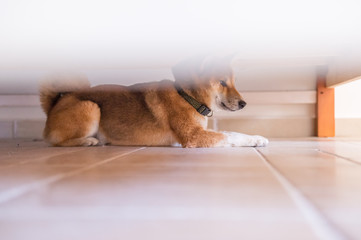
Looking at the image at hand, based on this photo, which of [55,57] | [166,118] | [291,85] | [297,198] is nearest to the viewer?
[297,198]

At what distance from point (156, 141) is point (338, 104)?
1.55 metres

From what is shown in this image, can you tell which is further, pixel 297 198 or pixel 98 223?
pixel 297 198

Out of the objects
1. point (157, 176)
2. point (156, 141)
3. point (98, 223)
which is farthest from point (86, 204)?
point (156, 141)

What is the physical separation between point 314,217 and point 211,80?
133 centimetres

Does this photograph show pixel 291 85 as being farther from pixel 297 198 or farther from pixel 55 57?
pixel 297 198

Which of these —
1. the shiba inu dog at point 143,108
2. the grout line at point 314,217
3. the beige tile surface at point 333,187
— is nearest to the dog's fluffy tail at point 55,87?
the shiba inu dog at point 143,108

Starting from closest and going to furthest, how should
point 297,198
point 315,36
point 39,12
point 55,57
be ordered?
1. point 297,198
2. point 39,12
3. point 315,36
4. point 55,57

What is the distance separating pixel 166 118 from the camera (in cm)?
170

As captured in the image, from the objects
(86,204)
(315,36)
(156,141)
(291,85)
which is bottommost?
(156,141)

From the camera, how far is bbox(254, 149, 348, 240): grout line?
1.05ft

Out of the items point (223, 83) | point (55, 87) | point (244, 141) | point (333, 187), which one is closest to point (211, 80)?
point (223, 83)

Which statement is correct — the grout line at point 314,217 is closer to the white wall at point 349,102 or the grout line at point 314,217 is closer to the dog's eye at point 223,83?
the dog's eye at point 223,83

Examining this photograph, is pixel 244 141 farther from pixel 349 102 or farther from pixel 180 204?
pixel 349 102

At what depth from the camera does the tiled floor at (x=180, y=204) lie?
338 mm
